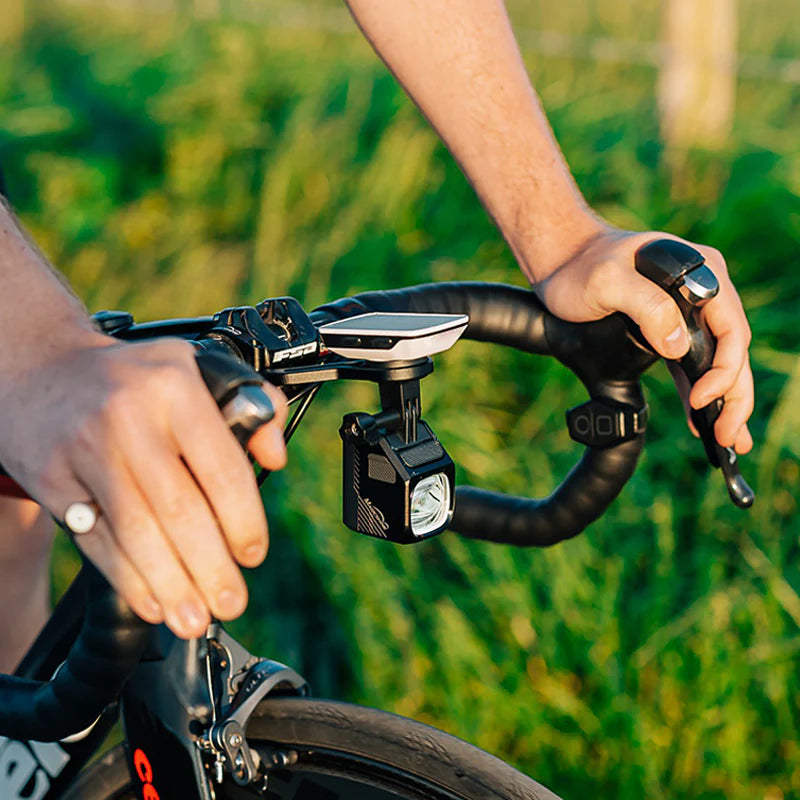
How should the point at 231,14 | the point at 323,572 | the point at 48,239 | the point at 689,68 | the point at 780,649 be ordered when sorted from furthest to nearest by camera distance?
the point at 231,14 < the point at 48,239 < the point at 689,68 < the point at 323,572 < the point at 780,649

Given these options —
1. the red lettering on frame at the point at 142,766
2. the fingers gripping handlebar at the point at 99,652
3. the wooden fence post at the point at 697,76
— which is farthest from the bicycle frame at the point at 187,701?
Result: the wooden fence post at the point at 697,76

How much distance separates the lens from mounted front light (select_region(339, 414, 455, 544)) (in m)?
1.06

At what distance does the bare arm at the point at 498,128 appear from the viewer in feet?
4.51

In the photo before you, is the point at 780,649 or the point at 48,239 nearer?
the point at 780,649

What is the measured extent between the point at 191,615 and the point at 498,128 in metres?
0.89

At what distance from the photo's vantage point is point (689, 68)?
390cm

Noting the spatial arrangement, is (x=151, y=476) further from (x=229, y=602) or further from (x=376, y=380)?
(x=376, y=380)

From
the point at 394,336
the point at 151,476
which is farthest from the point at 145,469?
the point at 394,336

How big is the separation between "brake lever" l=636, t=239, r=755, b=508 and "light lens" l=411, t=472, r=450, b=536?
0.34 meters

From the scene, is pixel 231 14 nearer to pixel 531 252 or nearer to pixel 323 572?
pixel 323 572

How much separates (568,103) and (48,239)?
2315 millimetres

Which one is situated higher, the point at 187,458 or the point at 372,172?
the point at 187,458

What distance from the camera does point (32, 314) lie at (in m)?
0.82

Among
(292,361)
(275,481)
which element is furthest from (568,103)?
(292,361)
